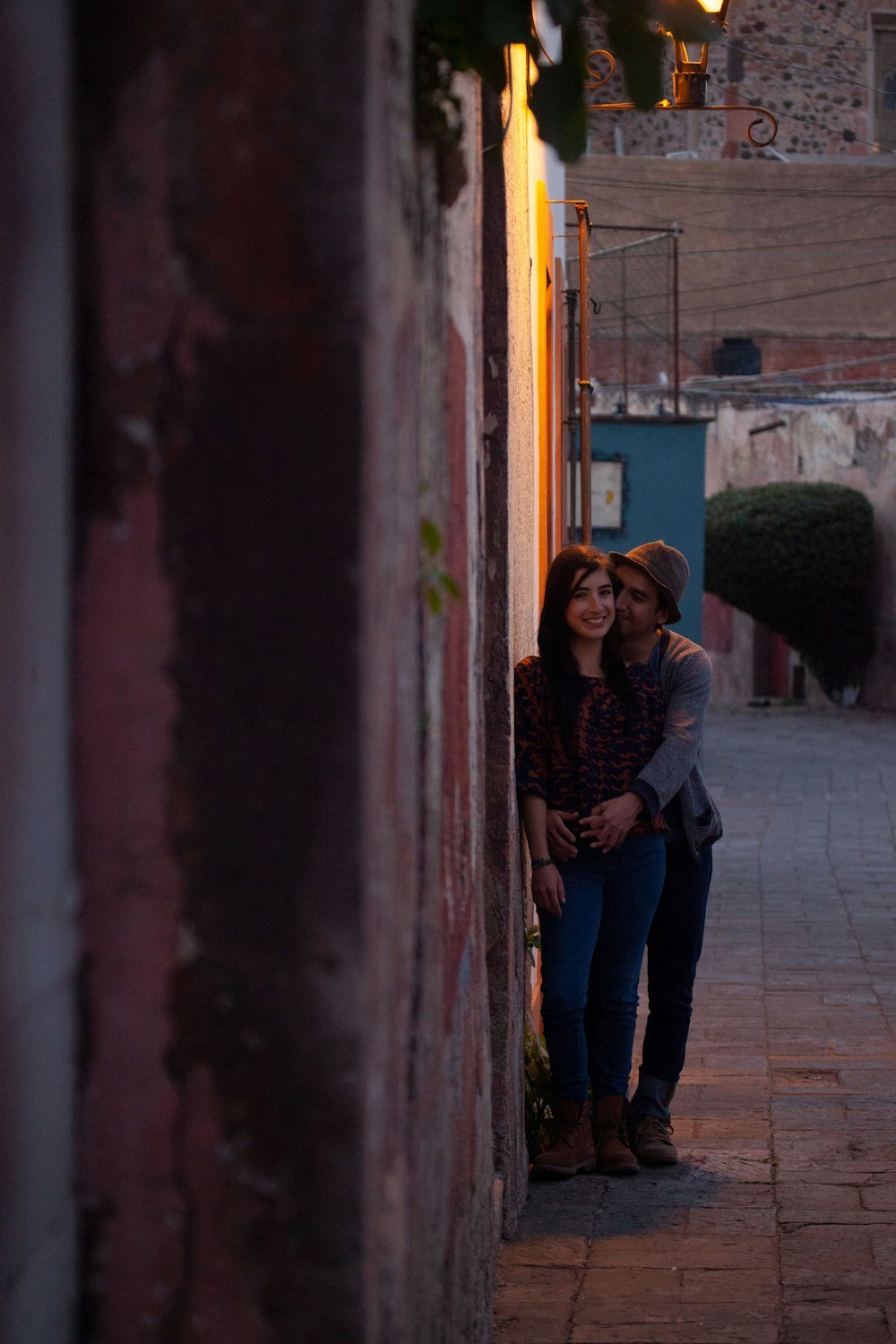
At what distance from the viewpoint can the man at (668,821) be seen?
187 inches

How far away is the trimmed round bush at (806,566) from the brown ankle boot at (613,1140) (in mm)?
17645

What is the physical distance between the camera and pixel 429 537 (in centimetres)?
265

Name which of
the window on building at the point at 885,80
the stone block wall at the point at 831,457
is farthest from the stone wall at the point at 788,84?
the stone block wall at the point at 831,457

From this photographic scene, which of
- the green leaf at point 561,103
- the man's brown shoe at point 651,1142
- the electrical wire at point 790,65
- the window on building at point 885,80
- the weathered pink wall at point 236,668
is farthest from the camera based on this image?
the window on building at point 885,80

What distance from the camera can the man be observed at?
4742 mm

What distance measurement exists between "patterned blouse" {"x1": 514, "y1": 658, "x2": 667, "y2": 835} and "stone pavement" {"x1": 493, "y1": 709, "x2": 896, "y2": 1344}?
3.22ft

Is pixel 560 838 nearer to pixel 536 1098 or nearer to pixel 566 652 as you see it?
pixel 566 652

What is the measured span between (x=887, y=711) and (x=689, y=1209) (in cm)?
1806

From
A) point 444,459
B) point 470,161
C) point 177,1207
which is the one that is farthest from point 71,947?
point 470,161

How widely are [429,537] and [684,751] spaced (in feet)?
7.51

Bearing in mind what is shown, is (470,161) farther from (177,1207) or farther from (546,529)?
(546,529)

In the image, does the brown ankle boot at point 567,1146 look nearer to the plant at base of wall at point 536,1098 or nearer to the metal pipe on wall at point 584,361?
the plant at base of wall at point 536,1098

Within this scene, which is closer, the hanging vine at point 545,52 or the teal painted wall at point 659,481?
the hanging vine at point 545,52

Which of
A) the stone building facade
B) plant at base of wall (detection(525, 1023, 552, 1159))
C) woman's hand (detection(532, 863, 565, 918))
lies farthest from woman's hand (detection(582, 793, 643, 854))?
the stone building facade
